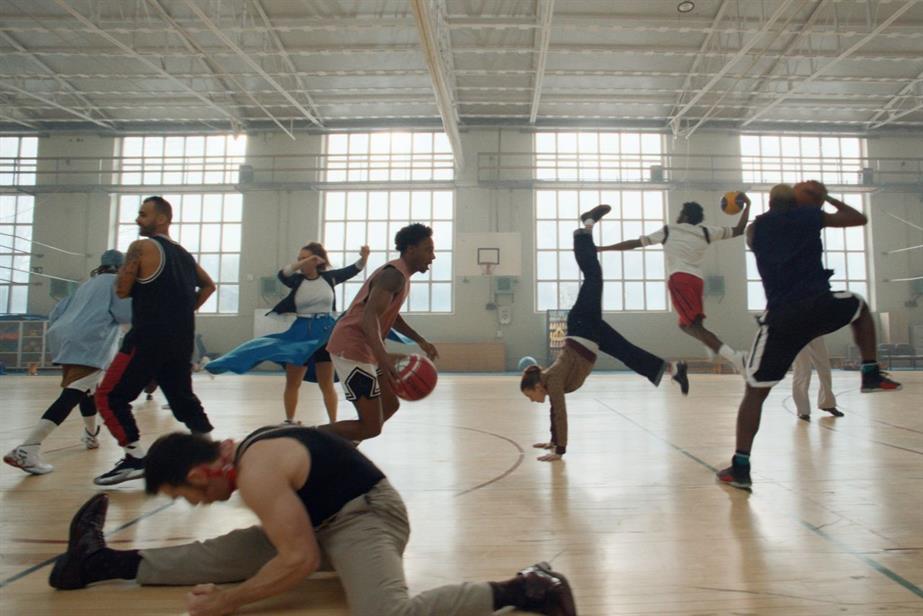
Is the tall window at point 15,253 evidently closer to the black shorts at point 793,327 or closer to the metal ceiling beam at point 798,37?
the black shorts at point 793,327

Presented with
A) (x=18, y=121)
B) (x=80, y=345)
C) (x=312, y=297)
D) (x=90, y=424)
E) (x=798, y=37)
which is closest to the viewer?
(x=80, y=345)

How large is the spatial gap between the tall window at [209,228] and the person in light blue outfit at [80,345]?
14.2 m

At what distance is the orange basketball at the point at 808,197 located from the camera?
294cm

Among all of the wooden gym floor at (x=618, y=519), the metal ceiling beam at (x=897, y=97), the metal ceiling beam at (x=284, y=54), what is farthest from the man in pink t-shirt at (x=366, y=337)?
the metal ceiling beam at (x=897, y=97)

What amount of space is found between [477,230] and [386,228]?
2.88m

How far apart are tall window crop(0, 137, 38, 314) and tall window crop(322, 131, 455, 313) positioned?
925cm

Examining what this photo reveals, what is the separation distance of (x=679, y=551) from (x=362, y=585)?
117 cm

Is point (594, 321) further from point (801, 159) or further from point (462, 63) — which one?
point (801, 159)

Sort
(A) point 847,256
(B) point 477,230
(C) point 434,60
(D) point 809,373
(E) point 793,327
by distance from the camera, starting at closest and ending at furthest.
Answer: (E) point 793,327, (D) point 809,373, (C) point 434,60, (B) point 477,230, (A) point 847,256

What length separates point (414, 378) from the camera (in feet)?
9.64

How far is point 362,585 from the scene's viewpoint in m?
1.47

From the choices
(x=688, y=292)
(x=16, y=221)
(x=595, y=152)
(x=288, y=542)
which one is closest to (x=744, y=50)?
(x=595, y=152)

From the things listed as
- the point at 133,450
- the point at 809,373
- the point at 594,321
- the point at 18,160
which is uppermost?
the point at 18,160

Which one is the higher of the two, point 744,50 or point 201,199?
point 744,50
